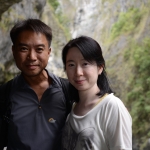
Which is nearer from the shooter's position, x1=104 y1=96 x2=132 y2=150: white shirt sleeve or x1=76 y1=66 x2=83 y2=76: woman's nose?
x1=104 y1=96 x2=132 y2=150: white shirt sleeve

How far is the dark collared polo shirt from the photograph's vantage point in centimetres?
208

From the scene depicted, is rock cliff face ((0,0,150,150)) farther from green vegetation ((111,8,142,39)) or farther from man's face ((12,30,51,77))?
man's face ((12,30,51,77))

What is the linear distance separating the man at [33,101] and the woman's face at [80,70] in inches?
17.1

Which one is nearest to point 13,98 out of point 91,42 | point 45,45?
point 45,45

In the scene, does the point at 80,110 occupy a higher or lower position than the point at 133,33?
lower

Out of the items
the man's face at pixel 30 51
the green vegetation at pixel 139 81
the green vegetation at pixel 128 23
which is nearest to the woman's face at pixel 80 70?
the man's face at pixel 30 51

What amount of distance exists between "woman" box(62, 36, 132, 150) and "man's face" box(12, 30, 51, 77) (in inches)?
12.1

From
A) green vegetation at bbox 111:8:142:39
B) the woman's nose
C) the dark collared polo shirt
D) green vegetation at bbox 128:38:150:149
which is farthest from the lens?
green vegetation at bbox 111:8:142:39

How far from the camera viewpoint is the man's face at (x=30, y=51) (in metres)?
2.17

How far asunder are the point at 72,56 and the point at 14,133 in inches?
35.0

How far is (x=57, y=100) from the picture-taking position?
89.4 inches

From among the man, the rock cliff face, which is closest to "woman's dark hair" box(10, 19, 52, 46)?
the man

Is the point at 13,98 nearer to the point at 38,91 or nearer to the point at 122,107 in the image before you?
the point at 38,91

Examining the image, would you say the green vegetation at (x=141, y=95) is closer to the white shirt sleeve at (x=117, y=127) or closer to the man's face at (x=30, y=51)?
the man's face at (x=30, y=51)
